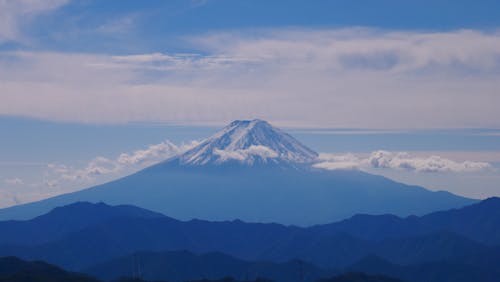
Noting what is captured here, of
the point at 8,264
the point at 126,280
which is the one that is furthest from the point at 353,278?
the point at 8,264

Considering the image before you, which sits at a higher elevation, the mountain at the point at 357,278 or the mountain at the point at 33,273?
the mountain at the point at 33,273

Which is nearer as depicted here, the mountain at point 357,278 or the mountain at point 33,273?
the mountain at point 33,273

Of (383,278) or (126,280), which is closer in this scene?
(126,280)

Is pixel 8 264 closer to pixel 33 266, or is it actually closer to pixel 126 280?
pixel 33 266

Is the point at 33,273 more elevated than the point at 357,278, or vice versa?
the point at 33,273

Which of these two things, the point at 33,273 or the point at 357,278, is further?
the point at 357,278

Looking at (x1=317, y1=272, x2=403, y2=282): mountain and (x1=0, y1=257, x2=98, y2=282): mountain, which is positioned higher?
(x1=0, y1=257, x2=98, y2=282): mountain

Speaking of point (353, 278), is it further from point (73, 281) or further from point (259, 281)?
point (73, 281)

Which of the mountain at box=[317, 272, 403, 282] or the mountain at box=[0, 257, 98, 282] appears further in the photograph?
the mountain at box=[317, 272, 403, 282]
